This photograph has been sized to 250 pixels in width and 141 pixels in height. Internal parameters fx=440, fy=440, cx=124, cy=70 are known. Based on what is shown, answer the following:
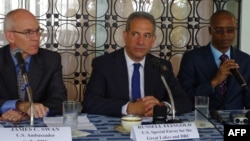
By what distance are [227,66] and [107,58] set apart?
78 centimetres

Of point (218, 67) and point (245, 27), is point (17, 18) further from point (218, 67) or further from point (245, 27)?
point (245, 27)

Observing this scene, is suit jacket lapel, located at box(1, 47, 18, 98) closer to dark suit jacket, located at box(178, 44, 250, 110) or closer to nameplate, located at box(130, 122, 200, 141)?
nameplate, located at box(130, 122, 200, 141)

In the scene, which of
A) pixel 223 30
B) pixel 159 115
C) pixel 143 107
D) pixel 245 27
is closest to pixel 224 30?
pixel 223 30

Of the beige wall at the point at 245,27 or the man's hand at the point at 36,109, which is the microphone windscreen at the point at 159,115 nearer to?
the man's hand at the point at 36,109

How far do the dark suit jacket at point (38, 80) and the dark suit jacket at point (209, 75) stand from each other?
36.9 inches

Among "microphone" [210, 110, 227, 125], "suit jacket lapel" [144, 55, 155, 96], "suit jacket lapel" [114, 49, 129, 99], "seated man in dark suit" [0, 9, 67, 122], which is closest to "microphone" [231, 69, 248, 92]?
"microphone" [210, 110, 227, 125]

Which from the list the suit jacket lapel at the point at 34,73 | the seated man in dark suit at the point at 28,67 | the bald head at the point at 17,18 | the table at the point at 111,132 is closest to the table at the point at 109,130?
the table at the point at 111,132

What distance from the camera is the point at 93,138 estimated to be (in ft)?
6.35

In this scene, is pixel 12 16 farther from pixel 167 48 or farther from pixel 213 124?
pixel 167 48

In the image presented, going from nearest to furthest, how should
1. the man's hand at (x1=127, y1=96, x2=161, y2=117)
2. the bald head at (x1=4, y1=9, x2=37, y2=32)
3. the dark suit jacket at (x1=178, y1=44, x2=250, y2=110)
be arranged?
the man's hand at (x1=127, y1=96, x2=161, y2=117)
the bald head at (x1=4, y1=9, x2=37, y2=32)
the dark suit jacket at (x1=178, y1=44, x2=250, y2=110)

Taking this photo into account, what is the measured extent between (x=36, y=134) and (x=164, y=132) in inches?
21.4

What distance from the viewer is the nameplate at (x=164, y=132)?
1858mm

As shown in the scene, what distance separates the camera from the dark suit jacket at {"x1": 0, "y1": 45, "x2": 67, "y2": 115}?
8.82ft

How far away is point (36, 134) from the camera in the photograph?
5.87ft
